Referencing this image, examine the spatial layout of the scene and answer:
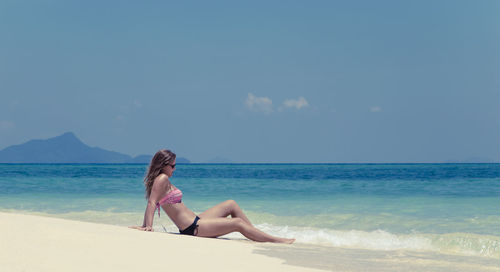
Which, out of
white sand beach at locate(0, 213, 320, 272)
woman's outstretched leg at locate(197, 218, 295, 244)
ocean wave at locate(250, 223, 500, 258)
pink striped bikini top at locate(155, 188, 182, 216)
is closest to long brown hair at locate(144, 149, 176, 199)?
pink striped bikini top at locate(155, 188, 182, 216)

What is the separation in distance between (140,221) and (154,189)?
4541 mm

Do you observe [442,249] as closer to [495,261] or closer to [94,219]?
[495,261]

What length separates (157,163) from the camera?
21.6ft

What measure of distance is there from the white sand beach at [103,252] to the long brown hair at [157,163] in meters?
1.17

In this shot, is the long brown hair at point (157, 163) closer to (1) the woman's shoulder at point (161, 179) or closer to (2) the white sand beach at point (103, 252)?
(1) the woman's shoulder at point (161, 179)

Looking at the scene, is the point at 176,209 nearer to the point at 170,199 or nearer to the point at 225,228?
the point at 170,199

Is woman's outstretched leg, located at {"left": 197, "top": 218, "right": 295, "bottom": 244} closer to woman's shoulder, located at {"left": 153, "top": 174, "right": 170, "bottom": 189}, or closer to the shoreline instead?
the shoreline

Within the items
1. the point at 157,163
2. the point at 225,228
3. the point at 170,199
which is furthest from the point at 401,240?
the point at 157,163

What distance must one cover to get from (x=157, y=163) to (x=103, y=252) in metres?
2.32

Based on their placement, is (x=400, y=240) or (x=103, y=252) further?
(x=400, y=240)

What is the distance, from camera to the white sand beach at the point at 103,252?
397cm

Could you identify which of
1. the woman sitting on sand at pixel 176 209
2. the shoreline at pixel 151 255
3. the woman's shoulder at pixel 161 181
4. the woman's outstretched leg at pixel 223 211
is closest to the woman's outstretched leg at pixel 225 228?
the woman sitting on sand at pixel 176 209

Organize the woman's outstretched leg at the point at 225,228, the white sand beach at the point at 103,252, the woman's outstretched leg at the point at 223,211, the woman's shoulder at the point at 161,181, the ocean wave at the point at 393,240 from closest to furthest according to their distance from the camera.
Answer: the white sand beach at the point at 103,252
the woman's shoulder at the point at 161,181
the woman's outstretched leg at the point at 225,228
the woman's outstretched leg at the point at 223,211
the ocean wave at the point at 393,240

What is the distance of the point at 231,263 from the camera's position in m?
4.53
